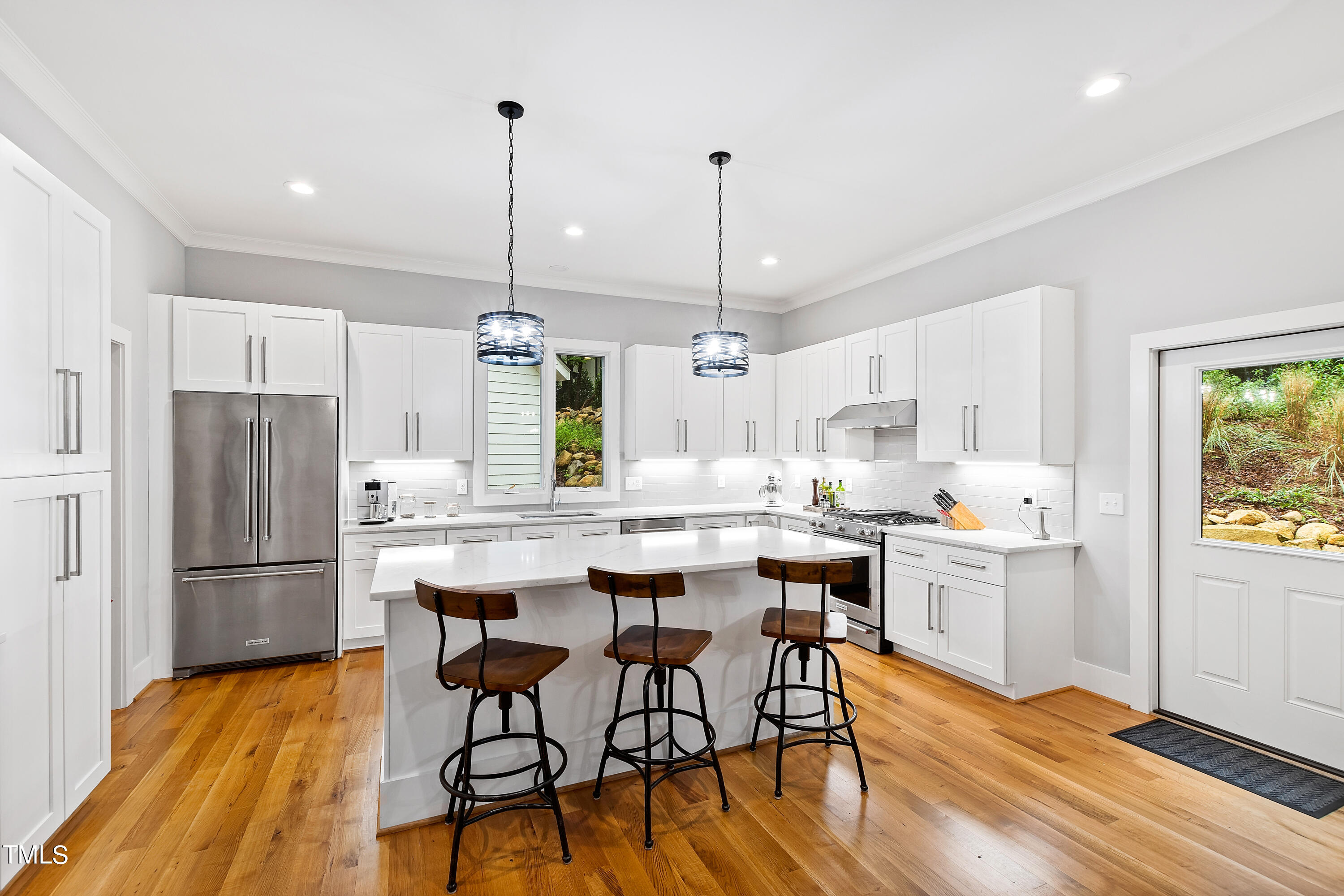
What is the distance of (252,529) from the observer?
13.5 feet

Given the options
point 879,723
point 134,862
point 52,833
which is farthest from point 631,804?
point 52,833

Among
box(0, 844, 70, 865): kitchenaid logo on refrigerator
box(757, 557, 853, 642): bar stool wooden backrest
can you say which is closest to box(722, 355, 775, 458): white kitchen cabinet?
box(757, 557, 853, 642): bar stool wooden backrest

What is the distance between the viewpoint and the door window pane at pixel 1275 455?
2814 mm

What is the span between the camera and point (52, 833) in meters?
2.29

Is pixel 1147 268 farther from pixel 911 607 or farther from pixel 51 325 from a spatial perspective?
pixel 51 325

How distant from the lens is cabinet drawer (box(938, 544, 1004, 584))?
3.62 m

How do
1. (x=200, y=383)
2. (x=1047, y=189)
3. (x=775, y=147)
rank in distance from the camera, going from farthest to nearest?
(x=200, y=383), (x=1047, y=189), (x=775, y=147)

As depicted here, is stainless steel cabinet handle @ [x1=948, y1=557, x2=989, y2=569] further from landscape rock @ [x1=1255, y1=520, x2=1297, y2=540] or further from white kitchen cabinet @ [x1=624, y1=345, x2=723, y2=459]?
white kitchen cabinet @ [x1=624, y1=345, x2=723, y2=459]

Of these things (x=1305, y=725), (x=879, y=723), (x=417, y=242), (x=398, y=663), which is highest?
(x=417, y=242)

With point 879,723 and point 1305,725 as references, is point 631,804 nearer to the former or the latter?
point 879,723

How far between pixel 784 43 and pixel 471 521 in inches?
148

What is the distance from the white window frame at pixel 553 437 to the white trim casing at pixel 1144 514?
3822mm

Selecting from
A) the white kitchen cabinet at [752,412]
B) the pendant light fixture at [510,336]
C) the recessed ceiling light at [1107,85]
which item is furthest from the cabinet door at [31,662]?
the white kitchen cabinet at [752,412]

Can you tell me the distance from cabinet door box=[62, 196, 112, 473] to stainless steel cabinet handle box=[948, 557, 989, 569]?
436cm
